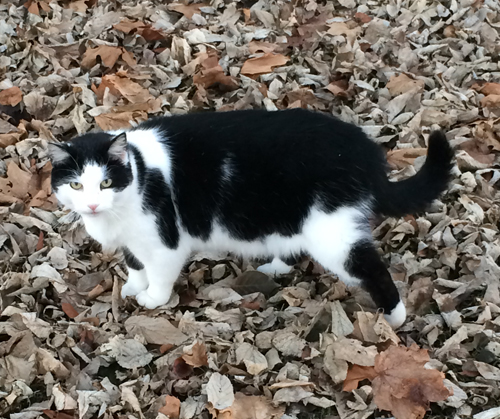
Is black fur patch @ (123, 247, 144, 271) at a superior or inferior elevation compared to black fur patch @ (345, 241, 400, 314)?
inferior

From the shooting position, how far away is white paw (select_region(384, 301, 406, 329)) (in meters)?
2.13

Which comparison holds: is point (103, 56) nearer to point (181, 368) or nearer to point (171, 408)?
point (181, 368)

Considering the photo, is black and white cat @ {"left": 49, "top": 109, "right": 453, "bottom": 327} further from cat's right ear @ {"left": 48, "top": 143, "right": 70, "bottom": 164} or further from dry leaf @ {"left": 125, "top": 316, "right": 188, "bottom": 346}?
dry leaf @ {"left": 125, "top": 316, "right": 188, "bottom": 346}

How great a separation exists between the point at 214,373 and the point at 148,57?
7.50ft

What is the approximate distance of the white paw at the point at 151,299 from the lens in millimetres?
2295

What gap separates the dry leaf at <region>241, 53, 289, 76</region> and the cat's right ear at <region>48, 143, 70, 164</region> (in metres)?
1.76

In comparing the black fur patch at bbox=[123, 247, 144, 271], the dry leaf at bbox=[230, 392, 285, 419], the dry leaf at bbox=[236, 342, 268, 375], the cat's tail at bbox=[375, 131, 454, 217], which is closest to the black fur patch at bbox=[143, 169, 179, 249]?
the black fur patch at bbox=[123, 247, 144, 271]

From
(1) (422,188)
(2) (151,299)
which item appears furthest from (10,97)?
(1) (422,188)

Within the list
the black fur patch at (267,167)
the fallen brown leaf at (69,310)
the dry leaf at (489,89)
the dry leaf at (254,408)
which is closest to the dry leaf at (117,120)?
the black fur patch at (267,167)

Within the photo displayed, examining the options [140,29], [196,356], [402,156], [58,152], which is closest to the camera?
[58,152]

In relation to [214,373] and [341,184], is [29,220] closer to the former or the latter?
[214,373]

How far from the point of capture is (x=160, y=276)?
220 cm

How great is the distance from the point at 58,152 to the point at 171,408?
0.99m

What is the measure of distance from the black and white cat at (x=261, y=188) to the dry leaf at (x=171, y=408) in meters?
0.53
